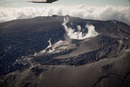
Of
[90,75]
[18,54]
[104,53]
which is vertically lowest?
[18,54]

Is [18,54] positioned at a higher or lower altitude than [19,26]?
lower

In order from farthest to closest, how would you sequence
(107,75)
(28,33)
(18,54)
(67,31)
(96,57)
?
(67,31) < (28,33) < (18,54) < (96,57) < (107,75)

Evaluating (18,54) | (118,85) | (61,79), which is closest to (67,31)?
(18,54)

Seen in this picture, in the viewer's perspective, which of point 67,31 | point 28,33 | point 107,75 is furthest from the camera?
point 67,31

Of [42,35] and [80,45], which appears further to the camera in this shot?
[42,35]

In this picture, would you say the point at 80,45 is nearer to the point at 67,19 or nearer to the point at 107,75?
the point at 67,19

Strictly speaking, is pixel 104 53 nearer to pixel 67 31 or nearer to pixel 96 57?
pixel 96 57
